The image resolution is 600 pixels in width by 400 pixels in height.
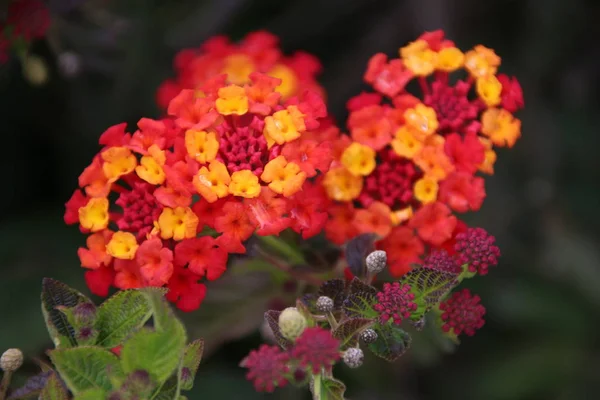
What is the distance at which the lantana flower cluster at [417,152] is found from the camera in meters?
1.23

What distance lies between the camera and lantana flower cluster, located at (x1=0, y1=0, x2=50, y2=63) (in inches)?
60.1

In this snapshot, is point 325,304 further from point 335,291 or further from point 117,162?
point 117,162

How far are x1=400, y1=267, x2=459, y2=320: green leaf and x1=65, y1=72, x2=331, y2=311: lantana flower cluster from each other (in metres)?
0.21

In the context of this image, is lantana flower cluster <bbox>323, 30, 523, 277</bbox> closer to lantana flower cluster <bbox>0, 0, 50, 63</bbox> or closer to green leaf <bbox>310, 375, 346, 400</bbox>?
green leaf <bbox>310, 375, 346, 400</bbox>

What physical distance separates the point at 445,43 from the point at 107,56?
1.03 m

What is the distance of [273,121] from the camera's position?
1.15 metres

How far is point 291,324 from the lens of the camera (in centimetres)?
91

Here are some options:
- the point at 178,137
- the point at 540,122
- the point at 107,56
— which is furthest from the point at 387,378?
the point at 107,56

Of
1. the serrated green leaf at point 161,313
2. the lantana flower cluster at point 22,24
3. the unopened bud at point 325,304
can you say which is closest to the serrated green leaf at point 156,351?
the serrated green leaf at point 161,313

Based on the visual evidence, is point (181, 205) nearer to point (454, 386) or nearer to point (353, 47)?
point (454, 386)

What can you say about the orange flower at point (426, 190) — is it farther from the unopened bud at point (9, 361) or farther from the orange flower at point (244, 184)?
the unopened bud at point (9, 361)

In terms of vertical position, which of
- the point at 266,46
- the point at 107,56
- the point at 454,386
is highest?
the point at 107,56

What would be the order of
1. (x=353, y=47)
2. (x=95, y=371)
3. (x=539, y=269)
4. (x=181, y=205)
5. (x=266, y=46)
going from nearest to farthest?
(x=95, y=371), (x=181, y=205), (x=266, y=46), (x=539, y=269), (x=353, y=47)

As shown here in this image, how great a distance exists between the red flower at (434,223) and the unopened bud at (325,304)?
255mm
